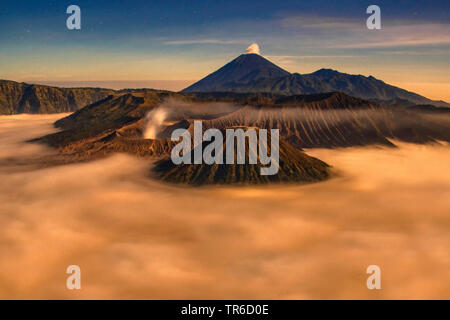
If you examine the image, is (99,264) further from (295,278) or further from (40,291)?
(295,278)

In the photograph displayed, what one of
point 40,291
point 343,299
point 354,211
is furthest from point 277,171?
point 40,291

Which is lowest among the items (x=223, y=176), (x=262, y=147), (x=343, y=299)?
(x=343, y=299)

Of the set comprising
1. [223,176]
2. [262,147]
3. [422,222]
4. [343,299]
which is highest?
[262,147]

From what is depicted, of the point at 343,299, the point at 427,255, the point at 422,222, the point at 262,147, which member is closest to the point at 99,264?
the point at 343,299

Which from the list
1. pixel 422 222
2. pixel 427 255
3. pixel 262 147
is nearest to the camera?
pixel 427 255

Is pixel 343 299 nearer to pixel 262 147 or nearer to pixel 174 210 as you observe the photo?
pixel 174 210

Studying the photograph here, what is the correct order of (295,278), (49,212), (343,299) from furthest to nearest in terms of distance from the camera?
(49,212) → (295,278) → (343,299)

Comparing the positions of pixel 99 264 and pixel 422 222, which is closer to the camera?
pixel 99 264

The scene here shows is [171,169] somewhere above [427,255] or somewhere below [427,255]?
above

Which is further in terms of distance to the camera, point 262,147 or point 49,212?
point 262,147
